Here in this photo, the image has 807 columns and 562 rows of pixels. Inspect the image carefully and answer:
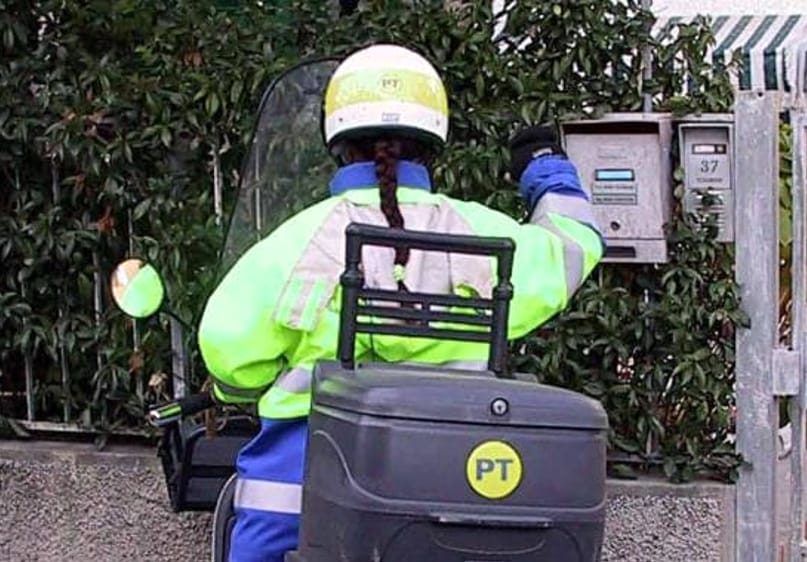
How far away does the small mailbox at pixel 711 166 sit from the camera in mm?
4031

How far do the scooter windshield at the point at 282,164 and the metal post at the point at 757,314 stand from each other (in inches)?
59.9

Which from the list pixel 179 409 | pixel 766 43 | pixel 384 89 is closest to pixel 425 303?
pixel 384 89

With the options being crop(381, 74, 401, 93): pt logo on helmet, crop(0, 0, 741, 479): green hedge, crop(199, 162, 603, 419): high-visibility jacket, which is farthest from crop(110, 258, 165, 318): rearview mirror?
crop(0, 0, 741, 479): green hedge

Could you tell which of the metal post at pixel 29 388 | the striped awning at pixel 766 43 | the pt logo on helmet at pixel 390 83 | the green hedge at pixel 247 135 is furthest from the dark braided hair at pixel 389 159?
the striped awning at pixel 766 43

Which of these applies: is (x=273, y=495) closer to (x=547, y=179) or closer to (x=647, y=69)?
(x=547, y=179)

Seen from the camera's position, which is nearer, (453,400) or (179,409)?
(453,400)

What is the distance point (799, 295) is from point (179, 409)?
6.96 feet

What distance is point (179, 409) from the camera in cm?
282

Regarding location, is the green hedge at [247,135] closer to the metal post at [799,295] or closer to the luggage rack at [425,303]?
the metal post at [799,295]

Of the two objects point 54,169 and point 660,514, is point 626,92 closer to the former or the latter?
point 660,514

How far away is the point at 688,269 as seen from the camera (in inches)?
159

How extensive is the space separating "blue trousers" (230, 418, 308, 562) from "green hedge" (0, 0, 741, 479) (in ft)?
4.38

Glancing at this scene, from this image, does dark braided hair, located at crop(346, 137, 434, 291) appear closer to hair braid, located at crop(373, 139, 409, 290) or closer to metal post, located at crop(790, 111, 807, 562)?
hair braid, located at crop(373, 139, 409, 290)

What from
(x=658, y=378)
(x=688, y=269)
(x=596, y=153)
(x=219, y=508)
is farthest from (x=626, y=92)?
(x=219, y=508)
